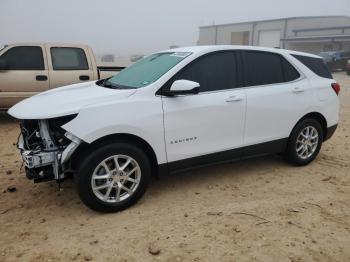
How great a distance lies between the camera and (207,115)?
4.11 metres

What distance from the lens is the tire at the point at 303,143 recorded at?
501 cm

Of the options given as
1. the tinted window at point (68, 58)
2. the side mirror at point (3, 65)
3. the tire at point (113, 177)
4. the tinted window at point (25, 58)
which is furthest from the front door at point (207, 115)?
the side mirror at point (3, 65)

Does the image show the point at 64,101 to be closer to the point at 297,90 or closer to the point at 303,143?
the point at 297,90

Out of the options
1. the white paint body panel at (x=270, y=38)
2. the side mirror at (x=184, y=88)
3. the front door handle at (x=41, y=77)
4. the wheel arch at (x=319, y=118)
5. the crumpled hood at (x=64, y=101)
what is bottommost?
the white paint body panel at (x=270, y=38)

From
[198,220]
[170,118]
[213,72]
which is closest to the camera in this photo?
[198,220]

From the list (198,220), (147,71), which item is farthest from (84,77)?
(198,220)

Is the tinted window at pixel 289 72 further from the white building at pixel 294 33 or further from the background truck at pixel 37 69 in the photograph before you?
the white building at pixel 294 33

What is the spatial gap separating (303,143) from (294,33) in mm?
41588

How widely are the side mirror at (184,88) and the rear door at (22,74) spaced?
16.1 feet

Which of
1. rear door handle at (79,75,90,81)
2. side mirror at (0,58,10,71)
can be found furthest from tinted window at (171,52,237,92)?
side mirror at (0,58,10,71)

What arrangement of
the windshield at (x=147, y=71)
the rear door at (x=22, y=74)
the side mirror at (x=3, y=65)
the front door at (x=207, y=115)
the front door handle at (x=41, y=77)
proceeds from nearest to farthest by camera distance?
the front door at (x=207, y=115)
the windshield at (x=147, y=71)
the side mirror at (x=3, y=65)
the rear door at (x=22, y=74)
the front door handle at (x=41, y=77)

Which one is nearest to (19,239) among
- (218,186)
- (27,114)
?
(27,114)

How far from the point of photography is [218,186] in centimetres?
454

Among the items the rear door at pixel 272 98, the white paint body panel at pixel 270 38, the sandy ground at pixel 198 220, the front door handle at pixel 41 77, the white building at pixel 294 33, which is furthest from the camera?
the white paint body panel at pixel 270 38
